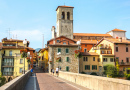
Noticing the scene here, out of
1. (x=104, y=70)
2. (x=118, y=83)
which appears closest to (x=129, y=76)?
(x=104, y=70)

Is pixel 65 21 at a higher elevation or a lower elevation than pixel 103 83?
higher

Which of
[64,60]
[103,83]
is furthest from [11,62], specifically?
[103,83]

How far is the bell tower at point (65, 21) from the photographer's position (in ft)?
280

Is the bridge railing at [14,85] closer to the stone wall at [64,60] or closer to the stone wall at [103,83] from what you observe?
the stone wall at [103,83]

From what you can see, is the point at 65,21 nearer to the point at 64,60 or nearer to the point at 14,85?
the point at 64,60

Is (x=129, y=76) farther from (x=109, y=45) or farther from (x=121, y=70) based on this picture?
(x=109, y=45)

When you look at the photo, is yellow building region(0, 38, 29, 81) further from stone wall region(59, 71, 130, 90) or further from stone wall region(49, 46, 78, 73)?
stone wall region(59, 71, 130, 90)

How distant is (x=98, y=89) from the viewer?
38.3 feet

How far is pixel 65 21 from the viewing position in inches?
3393

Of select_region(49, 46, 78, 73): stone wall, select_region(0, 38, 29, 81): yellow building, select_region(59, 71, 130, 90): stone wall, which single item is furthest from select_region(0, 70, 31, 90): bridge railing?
select_region(0, 38, 29, 81): yellow building

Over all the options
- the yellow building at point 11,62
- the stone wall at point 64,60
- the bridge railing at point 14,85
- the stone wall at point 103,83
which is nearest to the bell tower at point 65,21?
the yellow building at point 11,62

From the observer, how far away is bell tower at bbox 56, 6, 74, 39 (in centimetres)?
8538

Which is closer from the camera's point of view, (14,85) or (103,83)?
(14,85)

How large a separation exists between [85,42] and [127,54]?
72.1 feet
